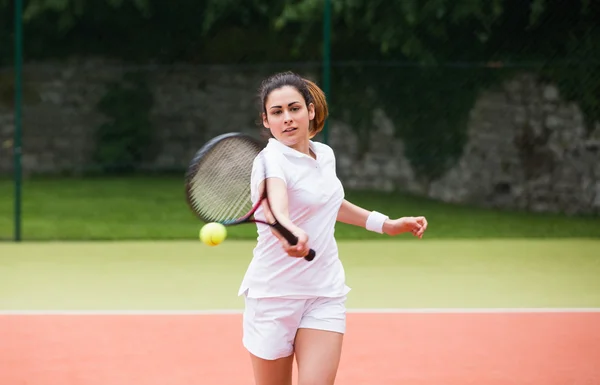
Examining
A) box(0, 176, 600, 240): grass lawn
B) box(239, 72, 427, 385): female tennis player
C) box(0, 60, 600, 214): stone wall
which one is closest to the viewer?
box(239, 72, 427, 385): female tennis player

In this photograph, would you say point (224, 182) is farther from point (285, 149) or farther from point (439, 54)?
point (439, 54)

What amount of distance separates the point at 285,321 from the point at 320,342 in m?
0.13

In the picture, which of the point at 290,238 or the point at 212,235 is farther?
the point at 212,235

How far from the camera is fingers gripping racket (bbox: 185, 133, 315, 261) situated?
143 inches

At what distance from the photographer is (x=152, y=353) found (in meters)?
5.50

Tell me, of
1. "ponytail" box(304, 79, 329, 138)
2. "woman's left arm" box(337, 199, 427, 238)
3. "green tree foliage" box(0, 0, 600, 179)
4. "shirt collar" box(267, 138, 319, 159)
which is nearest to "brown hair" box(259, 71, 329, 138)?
"ponytail" box(304, 79, 329, 138)

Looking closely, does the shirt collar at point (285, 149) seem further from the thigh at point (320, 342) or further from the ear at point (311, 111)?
the thigh at point (320, 342)

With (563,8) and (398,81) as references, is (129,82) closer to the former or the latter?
(398,81)

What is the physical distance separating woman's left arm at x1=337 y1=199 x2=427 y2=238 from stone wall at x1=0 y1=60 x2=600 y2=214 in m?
7.77

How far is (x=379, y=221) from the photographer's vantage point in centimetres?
395

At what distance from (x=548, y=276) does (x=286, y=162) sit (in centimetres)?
508

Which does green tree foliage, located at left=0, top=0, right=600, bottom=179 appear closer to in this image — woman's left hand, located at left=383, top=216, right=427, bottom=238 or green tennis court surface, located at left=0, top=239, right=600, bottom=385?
green tennis court surface, located at left=0, top=239, right=600, bottom=385

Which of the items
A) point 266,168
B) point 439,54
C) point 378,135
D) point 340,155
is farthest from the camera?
point 340,155

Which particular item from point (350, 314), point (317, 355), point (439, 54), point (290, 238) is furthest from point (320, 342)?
point (439, 54)
